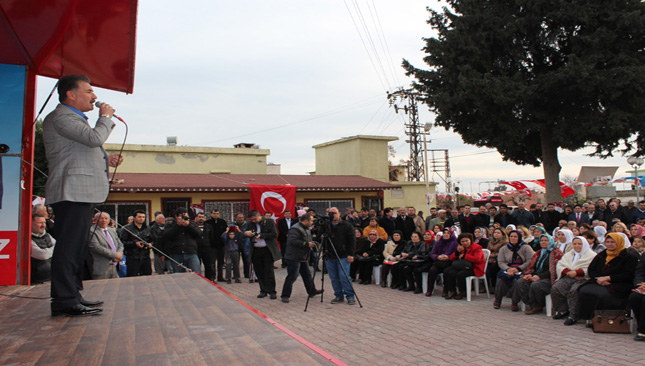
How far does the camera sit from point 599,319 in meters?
5.95

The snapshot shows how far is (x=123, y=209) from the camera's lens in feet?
51.1

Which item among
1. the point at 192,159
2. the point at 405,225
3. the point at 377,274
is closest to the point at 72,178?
the point at 377,274

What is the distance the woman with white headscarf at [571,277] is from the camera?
6598 mm

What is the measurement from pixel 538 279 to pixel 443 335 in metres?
2.26

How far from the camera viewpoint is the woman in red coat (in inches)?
343

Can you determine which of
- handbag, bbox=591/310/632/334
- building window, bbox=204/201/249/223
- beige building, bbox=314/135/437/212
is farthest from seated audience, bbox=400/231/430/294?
beige building, bbox=314/135/437/212

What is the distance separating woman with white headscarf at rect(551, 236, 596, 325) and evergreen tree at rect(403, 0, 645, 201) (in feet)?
32.6

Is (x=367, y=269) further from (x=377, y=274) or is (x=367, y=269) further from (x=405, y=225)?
(x=405, y=225)

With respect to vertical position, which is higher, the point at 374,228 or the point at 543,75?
the point at 543,75

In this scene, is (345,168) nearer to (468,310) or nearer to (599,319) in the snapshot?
(468,310)

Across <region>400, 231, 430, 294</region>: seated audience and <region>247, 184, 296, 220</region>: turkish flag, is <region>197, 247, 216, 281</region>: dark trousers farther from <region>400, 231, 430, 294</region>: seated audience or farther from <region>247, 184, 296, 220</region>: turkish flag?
<region>247, 184, 296, 220</region>: turkish flag

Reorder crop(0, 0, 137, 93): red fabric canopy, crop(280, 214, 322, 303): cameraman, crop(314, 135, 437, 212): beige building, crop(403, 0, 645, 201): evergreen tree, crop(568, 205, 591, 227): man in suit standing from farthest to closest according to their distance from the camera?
1. crop(314, 135, 437, 212): beige building
2. crop(403, 0, 645, 201): evergreen tree
3. crop(568, 205, 591, 227): man in suit standing
4. crop(280, 214, 322, 303): cameraman
5. crop(0, 0, 137, 93): red fabric canopy

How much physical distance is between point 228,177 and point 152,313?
16554 mm

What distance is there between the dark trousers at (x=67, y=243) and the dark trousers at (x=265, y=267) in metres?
6.22
